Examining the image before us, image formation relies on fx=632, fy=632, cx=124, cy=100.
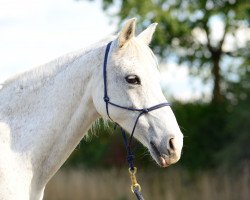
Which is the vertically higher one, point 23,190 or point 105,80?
point 105,80

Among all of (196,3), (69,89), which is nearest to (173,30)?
(196,3)

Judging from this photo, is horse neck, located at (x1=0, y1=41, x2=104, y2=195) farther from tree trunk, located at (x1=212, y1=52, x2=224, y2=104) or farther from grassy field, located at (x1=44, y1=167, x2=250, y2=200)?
tree trunk, located at (x1=212, y1=52, x2=224, y2=104)

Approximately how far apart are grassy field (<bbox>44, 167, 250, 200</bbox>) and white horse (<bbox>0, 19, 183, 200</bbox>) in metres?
8.81

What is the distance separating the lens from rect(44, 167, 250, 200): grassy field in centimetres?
1255

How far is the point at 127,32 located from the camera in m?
3.84

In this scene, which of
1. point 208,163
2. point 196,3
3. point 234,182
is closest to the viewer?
point 234,182

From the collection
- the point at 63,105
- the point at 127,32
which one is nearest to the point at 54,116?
the point at 63,105

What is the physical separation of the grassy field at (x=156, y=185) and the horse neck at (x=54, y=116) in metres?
8.81

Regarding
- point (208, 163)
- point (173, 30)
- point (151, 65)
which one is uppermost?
point (151, 65)

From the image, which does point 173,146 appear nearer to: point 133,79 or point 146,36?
point 133,79

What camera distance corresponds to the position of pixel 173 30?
641 inches

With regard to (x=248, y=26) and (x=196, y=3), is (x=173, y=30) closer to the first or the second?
(x=196, y=3)

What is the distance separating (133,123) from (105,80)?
32 cm

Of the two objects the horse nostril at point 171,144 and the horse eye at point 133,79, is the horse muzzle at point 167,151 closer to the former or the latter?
the horse nostril at point 171,144
